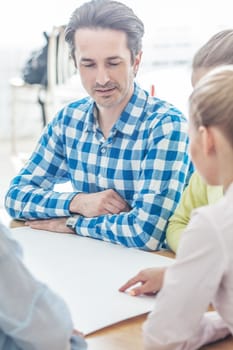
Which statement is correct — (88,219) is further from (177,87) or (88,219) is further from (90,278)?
(177,87)

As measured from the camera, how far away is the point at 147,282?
113cm

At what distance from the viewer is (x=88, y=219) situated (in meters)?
1.47

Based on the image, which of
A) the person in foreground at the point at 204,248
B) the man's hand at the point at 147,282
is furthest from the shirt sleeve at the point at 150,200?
the person in foreground at the point at 204,248

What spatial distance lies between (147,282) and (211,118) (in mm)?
373

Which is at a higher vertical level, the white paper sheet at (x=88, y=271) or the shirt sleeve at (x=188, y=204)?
the shirt sleeve at (x=188, y=204)

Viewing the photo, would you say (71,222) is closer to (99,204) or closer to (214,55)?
(99,204)

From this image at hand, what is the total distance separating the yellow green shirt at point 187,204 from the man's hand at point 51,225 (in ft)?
0.81

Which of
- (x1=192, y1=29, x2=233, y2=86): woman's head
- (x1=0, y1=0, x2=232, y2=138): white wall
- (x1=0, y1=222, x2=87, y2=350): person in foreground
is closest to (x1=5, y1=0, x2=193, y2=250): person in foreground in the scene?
(x1=192, y1=29, x2=233, y2=86): woman's head

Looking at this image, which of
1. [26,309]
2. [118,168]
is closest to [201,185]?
[118,168]

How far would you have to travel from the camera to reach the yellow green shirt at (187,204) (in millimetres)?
1374

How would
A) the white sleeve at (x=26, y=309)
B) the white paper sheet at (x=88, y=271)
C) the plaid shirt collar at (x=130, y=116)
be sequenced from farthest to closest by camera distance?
the plaid shirt collar at (x=130, y=116) → the white paper sheet at (x=88, y=271) → the white sleeve at (x=26, y=309)

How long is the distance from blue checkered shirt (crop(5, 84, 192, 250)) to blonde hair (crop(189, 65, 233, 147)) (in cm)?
54

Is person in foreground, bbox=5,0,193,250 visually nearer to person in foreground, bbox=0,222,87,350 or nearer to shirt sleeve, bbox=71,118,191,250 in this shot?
shirt sleeve, bbox=71,118,191,250

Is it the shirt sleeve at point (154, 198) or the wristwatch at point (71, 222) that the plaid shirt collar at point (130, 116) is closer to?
the shirt sleeve at point (154, 198)
